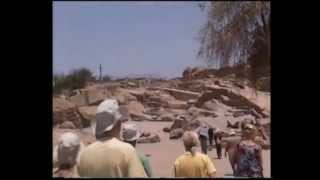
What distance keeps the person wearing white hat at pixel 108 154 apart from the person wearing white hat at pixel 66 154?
0.11ft

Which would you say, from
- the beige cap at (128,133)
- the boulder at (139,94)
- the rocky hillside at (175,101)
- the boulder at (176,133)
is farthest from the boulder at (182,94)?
the beige cap at (128,133)

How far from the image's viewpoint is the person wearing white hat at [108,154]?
2664 mm

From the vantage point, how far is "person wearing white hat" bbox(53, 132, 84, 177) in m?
2.66

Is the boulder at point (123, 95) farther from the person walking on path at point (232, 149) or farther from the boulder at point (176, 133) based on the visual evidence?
the person walking on path at point (232, 149)

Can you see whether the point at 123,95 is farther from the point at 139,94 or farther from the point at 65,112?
the point at 65,112

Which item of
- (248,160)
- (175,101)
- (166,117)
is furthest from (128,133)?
(166,117)

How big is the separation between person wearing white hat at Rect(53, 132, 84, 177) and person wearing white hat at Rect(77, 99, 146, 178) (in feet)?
0.11

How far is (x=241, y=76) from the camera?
16.2 metres

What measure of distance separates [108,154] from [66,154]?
0.19 metres

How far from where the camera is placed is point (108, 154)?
8.79ft

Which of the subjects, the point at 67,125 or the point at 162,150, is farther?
the point at 67,125
